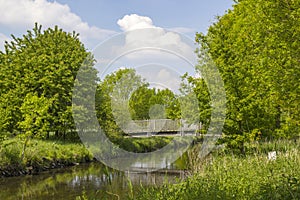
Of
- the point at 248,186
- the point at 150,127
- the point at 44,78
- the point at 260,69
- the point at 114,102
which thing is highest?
the point at 44,78

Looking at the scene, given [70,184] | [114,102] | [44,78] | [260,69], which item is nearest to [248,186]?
[260,69]

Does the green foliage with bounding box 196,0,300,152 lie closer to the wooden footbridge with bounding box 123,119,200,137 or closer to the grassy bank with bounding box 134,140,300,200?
the grassy bank with bounding box 134,140,300,200

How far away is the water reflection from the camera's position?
11914 millimetres

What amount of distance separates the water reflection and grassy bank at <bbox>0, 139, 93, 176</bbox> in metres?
0.57

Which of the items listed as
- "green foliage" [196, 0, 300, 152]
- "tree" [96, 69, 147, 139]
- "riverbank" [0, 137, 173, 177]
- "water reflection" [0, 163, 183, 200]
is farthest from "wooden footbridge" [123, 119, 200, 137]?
"green foliage" [196, 0, 300, 152]

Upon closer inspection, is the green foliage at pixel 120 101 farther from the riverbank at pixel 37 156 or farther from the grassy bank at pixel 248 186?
the grassy bank at pixel 248 186

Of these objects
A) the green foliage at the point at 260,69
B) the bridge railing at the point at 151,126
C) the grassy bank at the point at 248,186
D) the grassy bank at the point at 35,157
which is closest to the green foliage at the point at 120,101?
the bridge railing at the point at 151,126

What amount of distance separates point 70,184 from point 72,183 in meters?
0.21

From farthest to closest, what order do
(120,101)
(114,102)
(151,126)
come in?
(151,126) < (114,102) < (120,101)

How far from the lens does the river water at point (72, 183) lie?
38.8 ft

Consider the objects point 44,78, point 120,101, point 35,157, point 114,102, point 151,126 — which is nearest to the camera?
point 35,157

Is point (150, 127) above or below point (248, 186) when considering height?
above

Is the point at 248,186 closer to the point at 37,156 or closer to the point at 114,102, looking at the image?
the point at 37,156

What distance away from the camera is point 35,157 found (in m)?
17.3
